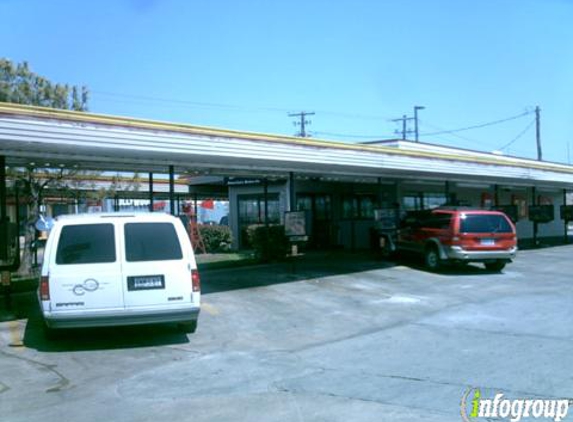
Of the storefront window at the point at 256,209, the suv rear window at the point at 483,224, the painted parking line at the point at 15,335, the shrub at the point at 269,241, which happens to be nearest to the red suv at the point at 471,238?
the suv rear window at the point at 483,224

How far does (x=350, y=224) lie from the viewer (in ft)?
87.1

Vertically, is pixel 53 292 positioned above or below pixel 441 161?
below

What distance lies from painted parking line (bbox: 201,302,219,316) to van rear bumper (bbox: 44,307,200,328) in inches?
95.7

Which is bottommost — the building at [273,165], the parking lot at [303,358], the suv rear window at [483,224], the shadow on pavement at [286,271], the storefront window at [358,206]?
the parking lot at [303,358]

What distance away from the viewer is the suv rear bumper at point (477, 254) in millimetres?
16906

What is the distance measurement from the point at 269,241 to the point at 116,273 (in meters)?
10.5

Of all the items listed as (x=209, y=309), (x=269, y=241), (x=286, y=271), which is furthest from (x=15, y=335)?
(x=269, y=241)

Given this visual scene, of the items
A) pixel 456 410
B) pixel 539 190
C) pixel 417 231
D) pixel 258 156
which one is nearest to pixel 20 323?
pixel 258 156

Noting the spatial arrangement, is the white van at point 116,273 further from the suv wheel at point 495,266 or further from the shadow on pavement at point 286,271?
the suv wheel at point 495,266

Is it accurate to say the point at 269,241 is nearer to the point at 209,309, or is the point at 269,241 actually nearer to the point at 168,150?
the point at 168,150

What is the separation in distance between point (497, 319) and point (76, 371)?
6794 millimetres

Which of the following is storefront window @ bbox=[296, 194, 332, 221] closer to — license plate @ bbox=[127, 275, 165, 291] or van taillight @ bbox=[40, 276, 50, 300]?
license plate @ bbox=[127, 275, 165, 291]

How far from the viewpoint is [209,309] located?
38.4 feet

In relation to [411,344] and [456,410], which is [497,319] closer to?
[411,344]
